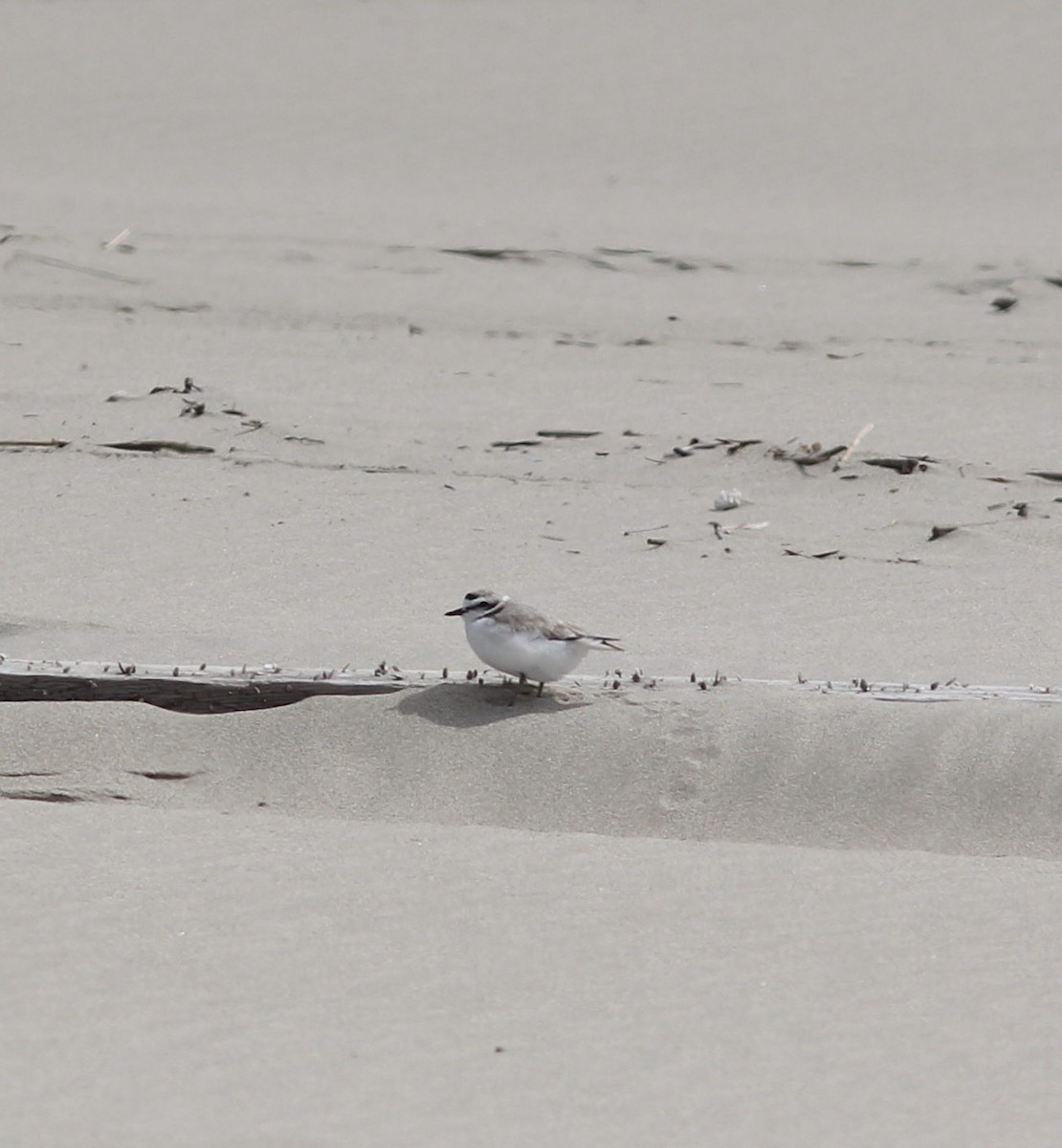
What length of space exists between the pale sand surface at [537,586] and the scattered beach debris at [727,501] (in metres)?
0.14

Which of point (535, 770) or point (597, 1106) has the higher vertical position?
point (535, 770)

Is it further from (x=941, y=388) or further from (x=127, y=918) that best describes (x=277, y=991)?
(x=941, y=388)

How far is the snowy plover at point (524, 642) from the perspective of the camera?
508cm

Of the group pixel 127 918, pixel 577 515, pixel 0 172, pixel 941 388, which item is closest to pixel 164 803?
pixel 127 918

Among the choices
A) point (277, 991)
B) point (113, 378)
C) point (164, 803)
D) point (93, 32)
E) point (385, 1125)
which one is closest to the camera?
point (385, 1125)

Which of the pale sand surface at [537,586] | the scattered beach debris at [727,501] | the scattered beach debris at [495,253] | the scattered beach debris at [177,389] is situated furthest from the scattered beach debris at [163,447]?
the scattered beach debris at [495,253]

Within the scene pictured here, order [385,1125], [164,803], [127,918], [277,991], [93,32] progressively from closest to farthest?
[385,1125] → [277,991] → [127,918] → [164,803] → [93,32]

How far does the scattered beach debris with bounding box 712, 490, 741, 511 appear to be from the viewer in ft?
26.9

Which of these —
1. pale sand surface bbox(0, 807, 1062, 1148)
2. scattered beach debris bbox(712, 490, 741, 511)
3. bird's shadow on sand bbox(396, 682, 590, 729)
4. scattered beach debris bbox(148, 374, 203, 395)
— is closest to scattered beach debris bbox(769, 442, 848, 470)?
scattered beach debris bbox(712, 490, 741, 511)

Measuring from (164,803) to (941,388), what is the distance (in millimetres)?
6312

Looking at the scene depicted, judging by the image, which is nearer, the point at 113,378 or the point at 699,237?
the point at 113,378

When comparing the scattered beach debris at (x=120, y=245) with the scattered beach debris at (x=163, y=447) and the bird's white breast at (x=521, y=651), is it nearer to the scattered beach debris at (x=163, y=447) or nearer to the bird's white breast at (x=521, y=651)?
the scattered beach debris at (x=163, y=447)

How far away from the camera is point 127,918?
14.6ft

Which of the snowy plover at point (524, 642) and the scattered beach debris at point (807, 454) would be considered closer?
the snowy plover at point (524, 642)
